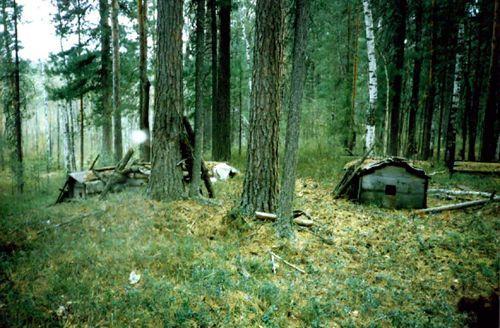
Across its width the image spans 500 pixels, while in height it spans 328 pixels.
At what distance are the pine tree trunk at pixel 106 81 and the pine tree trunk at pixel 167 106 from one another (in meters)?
9.57

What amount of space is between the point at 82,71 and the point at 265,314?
59.2 ft

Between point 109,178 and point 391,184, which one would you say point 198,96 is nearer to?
point 109,178

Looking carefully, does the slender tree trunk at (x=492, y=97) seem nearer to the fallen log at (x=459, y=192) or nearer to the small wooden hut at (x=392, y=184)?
the fallen log at (x=459, y=192)

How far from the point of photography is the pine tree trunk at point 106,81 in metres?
15.7

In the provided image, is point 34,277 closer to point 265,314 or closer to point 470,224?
point 265,314

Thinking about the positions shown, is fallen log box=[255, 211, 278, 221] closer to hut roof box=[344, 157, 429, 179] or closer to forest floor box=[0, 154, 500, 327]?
forest floor box=[0, 154, 500, 327]

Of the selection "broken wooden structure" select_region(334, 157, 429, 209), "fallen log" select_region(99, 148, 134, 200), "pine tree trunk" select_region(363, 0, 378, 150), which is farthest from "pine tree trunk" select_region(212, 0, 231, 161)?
"pine tree trunk" select_region(363, 0, 378, 150)

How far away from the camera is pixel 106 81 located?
55.6ft

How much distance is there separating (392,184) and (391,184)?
2cm

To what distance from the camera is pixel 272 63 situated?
556cm

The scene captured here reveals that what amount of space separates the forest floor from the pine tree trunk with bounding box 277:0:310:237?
0.42 m

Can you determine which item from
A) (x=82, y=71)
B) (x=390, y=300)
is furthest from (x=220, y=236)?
(x=82, y=71)

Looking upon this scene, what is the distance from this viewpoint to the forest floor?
335cm

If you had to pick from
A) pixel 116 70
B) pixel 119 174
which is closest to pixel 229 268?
pixel 119 174
